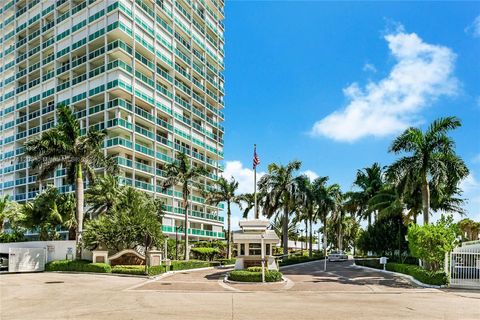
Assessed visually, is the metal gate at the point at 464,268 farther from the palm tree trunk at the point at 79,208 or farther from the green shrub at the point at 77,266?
the palm tree trunk at the point at 79,208

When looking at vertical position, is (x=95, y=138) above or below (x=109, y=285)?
above

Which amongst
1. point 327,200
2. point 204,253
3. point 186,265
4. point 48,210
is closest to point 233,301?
point 186,265

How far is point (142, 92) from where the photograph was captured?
6222 centimetres

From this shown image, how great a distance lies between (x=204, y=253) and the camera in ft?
191

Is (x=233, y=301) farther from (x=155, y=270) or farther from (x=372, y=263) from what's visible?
(x=372, y=263)

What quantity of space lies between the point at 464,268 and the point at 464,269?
65 millimetres

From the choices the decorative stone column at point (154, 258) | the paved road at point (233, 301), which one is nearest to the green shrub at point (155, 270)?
the decorative stone column at point (154, 258)

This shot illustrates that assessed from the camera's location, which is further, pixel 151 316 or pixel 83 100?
pixel 83 100

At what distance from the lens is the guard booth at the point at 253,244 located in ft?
117

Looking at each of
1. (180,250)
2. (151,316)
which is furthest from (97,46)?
(151,316)

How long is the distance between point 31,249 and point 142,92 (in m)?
28.0

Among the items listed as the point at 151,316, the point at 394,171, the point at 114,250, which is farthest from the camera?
the point at 114,250

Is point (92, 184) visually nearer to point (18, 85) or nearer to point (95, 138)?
point (95, 138)

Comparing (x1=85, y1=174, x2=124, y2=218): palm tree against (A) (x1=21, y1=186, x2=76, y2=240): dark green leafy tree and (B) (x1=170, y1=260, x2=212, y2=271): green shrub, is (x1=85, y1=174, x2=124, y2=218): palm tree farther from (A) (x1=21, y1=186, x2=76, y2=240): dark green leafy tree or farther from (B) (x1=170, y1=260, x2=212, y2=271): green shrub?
(B) (x1=170, y1=260, x2=212, y2=271): green shrub
